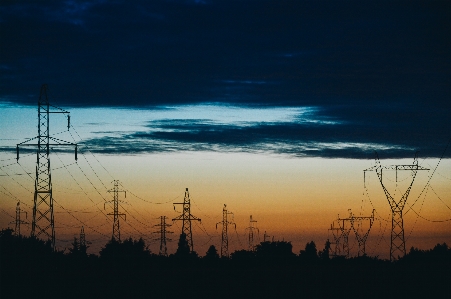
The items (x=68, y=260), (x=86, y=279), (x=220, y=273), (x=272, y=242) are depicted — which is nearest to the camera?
(x=86, y=279)

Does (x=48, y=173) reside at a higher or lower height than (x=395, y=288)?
higher

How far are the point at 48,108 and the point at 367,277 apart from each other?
3494 cm

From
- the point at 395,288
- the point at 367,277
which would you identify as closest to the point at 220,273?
the point at 367,277

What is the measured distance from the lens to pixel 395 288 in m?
57.3

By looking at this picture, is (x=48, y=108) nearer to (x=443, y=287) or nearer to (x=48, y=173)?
(x=48, y=173)

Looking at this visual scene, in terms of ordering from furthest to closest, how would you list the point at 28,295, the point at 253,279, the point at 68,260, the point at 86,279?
1. the point at 68,260
2. the point at 253,279
3. the point at 86,279
4. the point at 28,295

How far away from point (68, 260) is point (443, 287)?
4689 centimetres

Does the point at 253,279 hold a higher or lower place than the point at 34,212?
lower

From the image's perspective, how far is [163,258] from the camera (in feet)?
320

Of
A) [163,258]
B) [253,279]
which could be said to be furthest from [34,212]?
[163,258]

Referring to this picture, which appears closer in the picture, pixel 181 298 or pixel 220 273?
pixel 181 298

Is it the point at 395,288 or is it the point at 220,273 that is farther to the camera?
the point at 220,273

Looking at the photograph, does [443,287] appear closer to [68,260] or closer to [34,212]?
[34,212]

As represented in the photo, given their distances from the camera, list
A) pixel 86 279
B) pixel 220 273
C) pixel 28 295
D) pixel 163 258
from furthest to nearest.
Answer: pixel 163 258 → pixel 220 273 → pixel 86 279 → pixel 28 295
